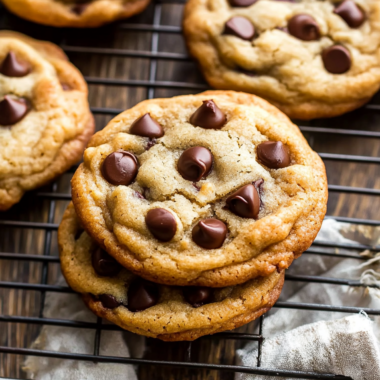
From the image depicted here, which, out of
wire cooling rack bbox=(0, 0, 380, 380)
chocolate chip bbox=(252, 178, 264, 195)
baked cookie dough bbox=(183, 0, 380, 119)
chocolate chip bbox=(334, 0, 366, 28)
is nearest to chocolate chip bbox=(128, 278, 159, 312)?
wire cooling rack bbox=(0, 0, 380, 380)

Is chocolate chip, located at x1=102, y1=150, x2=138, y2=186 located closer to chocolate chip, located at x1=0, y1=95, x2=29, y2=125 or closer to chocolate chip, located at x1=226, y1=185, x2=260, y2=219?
chocolate chip, located at x1=226, y1=185, x2=260, y2=219

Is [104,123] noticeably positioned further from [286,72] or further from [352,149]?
[352,149]

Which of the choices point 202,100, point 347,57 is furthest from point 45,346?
point 347,57

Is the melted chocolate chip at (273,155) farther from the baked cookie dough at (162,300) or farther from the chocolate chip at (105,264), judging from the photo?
the chocolate chip at (105,264)

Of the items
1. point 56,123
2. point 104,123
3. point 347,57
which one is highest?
point 347,57

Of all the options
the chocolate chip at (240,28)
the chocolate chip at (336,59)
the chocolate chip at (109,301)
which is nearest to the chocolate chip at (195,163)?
the chocolate chip at (109,301)
